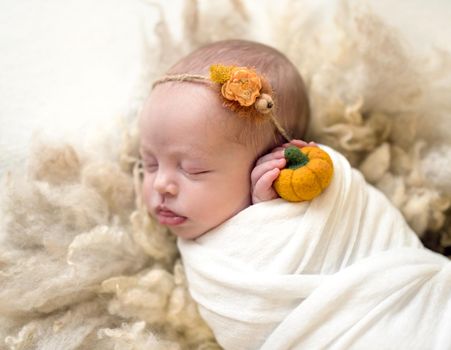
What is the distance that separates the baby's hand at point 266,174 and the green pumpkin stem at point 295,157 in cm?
1

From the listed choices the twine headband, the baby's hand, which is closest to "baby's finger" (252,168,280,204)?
Answer: the baby's hand

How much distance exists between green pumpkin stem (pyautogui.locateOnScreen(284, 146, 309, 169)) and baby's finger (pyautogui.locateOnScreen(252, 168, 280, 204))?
0.10 feet

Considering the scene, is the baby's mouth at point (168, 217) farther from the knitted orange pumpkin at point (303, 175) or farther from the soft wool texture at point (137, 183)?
the knitted orange pumpkin at point (303, 175)

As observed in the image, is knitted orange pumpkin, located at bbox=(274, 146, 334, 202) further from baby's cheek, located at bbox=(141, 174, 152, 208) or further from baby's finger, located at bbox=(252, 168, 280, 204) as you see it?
baby's cheek, located at bbox=(141, 174, 152, 208)

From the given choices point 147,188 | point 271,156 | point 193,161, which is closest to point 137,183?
point 147,188

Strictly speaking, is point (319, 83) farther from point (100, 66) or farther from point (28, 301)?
point (28, 301)

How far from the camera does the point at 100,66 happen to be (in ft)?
3.74

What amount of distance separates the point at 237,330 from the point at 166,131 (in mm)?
362

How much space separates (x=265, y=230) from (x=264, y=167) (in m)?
0.11

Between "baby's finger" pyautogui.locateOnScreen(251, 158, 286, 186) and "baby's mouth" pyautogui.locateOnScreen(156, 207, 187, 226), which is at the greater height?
"baby's finger" pyautogui.locateOnScreen(251, 158, 286, 186)

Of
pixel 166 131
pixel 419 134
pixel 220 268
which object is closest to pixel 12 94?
pixel 166 131

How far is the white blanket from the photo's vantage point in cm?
79

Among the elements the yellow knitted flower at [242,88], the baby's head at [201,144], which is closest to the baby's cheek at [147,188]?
the baby's head at [201,144]

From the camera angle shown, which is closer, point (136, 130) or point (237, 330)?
point (237, 330)
